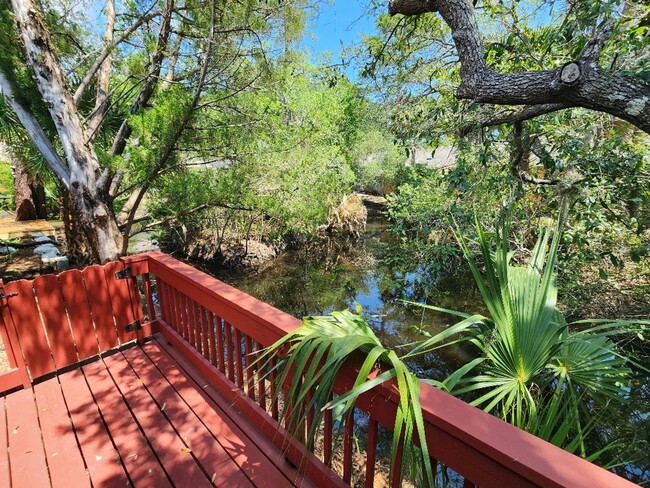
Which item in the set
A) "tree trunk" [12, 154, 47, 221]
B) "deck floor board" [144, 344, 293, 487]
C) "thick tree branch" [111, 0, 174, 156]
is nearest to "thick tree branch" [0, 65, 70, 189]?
"thick tree branch" [111, 0, 174, 156]

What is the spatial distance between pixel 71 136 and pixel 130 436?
3489 mm

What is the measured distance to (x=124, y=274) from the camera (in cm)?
279

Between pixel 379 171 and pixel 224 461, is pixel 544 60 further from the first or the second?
pixel 379 171

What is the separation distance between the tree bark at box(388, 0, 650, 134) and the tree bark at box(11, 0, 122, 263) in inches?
145

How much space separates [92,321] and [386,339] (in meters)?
4.90

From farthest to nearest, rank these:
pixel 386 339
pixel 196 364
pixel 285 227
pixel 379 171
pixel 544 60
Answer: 1. pixel 379 171
2. pixel 285 227
3. pixel 386 339
4. pixel 544 60
5. pixel 196 364

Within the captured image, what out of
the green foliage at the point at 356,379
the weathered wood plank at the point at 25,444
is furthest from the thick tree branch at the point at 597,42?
the weathered wood plank at the point at 25,444

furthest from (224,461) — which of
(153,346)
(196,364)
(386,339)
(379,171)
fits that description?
(379,171)

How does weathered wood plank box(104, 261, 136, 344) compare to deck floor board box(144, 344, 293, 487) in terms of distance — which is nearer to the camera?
deck floor board box(144, 344, 293, 487)

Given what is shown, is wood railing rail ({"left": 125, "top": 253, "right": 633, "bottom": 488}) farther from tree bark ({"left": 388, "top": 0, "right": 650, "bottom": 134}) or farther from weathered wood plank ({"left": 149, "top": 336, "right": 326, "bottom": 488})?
tree bark ({"left": 388, "top": 0, "right": 650, "bottom": 134})

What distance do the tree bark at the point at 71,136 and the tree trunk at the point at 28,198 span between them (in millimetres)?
6942

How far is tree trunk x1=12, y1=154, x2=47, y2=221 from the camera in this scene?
902cm

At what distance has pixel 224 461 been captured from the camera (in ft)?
5.90

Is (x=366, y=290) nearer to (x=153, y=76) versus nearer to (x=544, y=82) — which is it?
(x=153, y=76)
